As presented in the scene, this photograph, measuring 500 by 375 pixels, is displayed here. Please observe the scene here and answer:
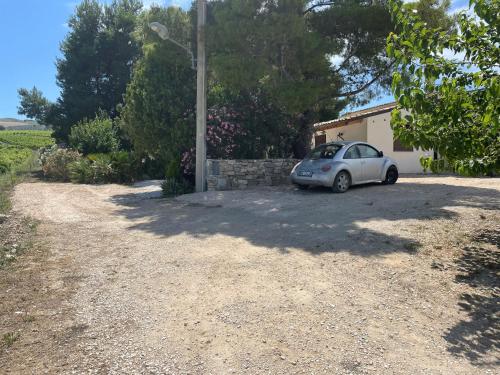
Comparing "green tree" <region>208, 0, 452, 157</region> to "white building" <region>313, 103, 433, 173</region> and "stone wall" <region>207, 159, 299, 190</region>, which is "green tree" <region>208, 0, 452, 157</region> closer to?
"stone wall" <region>207, 159, 299, 190</region>

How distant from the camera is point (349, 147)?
1122 centimetres

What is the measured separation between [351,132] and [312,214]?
41.7 feet

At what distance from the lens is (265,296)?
13.5 ft

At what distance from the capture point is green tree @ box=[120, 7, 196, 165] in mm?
13422

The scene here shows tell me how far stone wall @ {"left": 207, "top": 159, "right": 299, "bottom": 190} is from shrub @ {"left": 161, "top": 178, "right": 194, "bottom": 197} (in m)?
0.99

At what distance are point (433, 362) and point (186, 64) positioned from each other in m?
12.2

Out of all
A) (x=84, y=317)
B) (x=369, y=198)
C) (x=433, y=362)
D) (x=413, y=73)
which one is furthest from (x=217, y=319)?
(x=369, y=198)

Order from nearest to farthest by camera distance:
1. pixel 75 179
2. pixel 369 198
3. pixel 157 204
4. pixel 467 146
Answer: pixel 467 146, pixel 369 198, pixel 157 204, pixel 75 179

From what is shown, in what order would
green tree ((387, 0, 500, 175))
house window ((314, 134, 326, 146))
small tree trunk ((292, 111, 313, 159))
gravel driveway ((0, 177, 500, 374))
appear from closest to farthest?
gravel driveway ((0, 177, 500, 374))
green tree ((387, 0, 500, 175))
small tree trunk ((292, 111, 313, 159))
house window ((314, 134, 326, 146))

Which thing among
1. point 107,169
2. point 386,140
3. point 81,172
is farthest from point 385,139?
point 81,172

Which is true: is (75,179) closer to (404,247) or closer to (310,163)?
(310,163)

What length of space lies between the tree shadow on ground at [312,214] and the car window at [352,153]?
0.96m

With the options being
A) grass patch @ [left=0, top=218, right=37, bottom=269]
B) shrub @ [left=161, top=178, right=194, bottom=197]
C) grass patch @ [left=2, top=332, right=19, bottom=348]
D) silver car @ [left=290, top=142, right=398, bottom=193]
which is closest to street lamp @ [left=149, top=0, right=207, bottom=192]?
shrub @ [left=161, top=178, right=194, bottom=197]

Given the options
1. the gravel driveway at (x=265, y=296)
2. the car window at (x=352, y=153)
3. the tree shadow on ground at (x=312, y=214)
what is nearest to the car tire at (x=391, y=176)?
the tree shadow on ground at (x=312, y=214)
